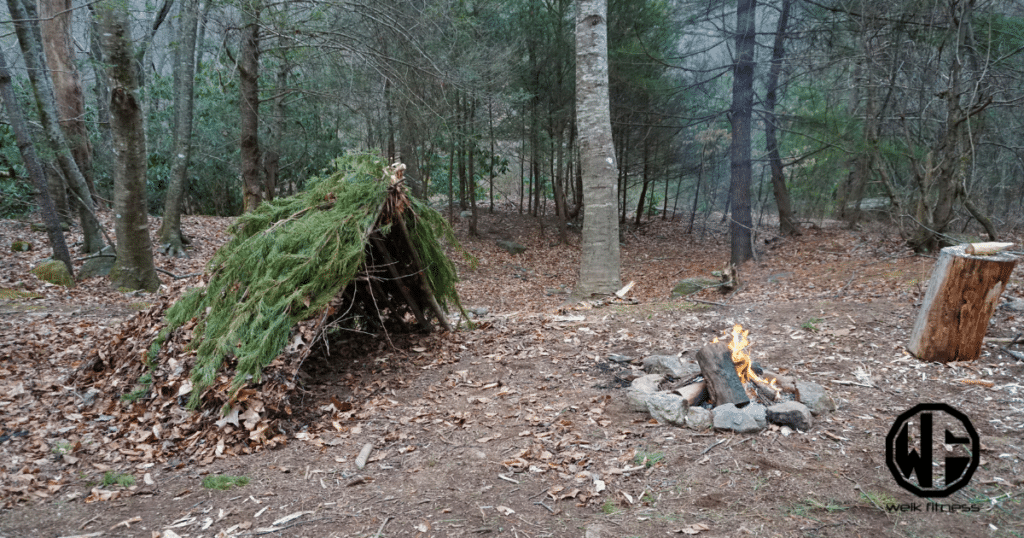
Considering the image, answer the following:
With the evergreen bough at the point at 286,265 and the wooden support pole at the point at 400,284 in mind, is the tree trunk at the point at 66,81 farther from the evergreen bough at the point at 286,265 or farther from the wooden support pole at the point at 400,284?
the wooden support pole at the point at 400,284

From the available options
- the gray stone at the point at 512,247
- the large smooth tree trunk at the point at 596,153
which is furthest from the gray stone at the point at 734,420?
the gray stone at the point at 512,247

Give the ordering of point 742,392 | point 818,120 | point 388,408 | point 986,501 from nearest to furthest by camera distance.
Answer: point 986,501, point 742,392, point 388,408, point 818,120

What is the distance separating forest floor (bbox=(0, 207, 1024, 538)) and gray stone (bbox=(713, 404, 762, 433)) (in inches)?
2.2

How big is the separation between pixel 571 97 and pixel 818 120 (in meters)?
6.21

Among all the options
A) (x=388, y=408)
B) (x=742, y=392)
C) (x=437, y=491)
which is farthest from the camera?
(x=388, y=408)

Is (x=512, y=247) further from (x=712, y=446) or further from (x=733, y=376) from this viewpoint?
(x=712, y=446)

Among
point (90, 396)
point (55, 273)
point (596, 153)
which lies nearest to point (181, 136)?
point (55, 273)

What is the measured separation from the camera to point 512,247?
1523cm

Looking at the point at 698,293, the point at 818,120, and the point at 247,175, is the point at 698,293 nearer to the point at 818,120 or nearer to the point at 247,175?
the point at 818,120

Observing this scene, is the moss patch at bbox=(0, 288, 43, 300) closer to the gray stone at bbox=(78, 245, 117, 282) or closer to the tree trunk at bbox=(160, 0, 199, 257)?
the gray stone at bbox=(78, 245, 117, 282)

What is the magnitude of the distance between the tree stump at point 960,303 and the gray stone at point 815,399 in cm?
141

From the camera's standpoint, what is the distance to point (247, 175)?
30.8 feet

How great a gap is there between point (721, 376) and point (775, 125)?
9.67 metres

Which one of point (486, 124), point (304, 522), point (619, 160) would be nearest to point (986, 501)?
point (304, 522)
